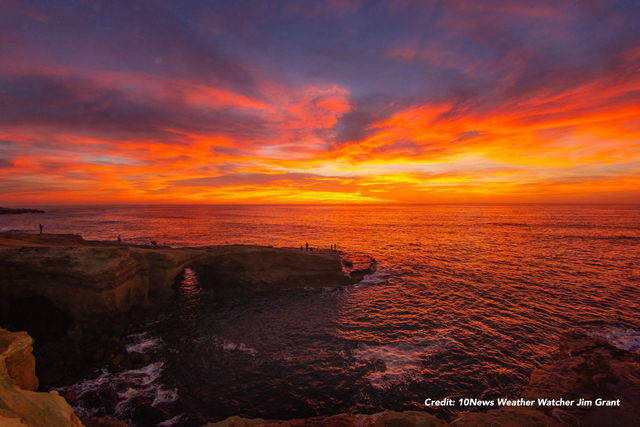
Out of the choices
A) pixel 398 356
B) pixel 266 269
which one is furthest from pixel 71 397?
pixel 266 269

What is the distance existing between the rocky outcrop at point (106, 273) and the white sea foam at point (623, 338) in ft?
87.1

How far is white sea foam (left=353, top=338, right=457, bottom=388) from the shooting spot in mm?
15930

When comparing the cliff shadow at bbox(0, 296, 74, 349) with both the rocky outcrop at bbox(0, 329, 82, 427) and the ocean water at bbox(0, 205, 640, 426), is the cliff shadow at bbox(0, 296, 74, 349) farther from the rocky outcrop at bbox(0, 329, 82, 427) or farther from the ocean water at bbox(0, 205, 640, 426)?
the rocky outcrop at bbox(0, 329, 82, 427)

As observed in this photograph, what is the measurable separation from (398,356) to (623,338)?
16.9 metres

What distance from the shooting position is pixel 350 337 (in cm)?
2039

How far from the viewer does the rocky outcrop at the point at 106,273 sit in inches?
756

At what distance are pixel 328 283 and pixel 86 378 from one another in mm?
22101

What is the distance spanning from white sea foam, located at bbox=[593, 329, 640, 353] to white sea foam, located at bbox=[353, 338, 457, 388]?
1091 cm

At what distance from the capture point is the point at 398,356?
18016 mm

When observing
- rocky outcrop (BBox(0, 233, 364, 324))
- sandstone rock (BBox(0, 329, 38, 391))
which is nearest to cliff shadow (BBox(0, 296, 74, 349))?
rocky outcrop (BBox(0, 233, 364, 324))

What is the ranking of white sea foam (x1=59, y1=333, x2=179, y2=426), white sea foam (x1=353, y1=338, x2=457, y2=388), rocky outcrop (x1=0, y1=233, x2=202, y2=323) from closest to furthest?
white sea foam (x1=59, y1=333, x2=179, y2=426) < white sea foam (x1=353, y1=338, x2=457, y2=388) < rocky outcrop (x1=0, y1=233, x2=202, y2=323)

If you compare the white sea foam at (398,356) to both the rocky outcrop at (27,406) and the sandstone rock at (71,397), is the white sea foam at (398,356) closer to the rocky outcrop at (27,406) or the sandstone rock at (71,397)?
the rocky outcrop at (27,406)

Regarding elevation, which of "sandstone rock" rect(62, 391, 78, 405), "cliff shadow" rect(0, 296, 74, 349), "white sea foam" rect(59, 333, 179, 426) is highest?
"cliff shadow" rect(0, 296, 74, 349)

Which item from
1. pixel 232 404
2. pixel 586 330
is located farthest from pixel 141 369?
pixel 586 330
